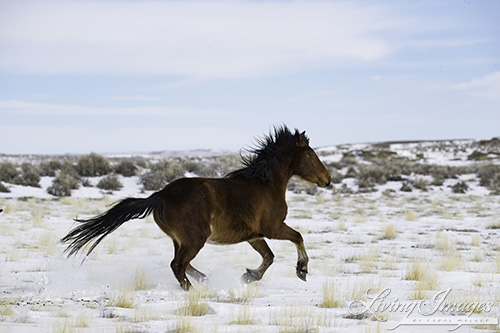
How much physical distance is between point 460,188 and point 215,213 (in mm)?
23238

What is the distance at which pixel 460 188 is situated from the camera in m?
26.9

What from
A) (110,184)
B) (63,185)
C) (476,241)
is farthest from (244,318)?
(110,184)

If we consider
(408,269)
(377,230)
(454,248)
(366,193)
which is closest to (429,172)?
(366,193)

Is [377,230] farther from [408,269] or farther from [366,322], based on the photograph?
[366,322]

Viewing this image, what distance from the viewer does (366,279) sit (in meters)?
7.39

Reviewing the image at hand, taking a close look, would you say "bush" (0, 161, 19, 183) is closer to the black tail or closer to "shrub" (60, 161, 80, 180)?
"shrub" (60, 161, 80, 180)

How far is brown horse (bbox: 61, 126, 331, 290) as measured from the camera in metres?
6.27

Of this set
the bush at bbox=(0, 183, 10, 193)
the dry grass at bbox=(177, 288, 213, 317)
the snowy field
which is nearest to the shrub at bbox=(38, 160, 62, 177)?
the bush at bbox=(0, 183, 10, 193)

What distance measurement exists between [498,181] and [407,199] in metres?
8.82

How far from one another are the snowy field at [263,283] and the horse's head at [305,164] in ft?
4.73

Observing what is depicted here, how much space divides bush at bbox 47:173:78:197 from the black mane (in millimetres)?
16550

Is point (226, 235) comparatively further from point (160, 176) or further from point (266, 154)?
point (160, 176)

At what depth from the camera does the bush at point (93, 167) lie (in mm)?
26891

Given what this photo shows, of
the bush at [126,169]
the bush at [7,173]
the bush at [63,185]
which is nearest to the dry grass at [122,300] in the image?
the bush at [63,185]
